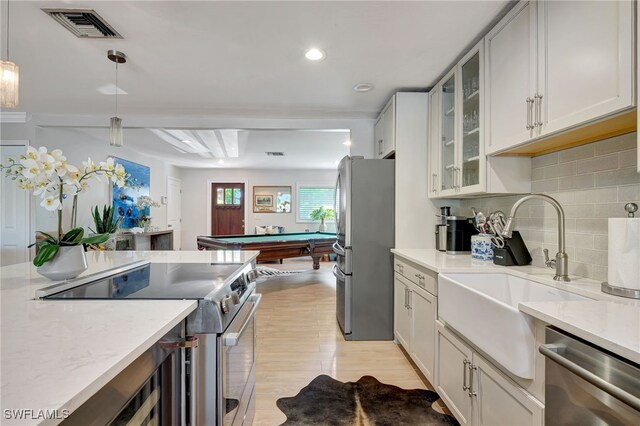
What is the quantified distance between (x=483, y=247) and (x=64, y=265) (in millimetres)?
2271

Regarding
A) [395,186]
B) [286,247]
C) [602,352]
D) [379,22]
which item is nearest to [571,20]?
[379,22]

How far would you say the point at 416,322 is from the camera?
2.36 meters

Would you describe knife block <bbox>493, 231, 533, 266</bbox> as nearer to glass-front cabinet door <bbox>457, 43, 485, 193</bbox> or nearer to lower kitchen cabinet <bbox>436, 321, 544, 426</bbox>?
glass-front cabinet door <bbox>457, 43, 485, 193</bbox>

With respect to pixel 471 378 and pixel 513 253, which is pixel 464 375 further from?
pixel 513 253

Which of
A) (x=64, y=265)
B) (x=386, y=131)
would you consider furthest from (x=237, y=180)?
(x=64, y=265)

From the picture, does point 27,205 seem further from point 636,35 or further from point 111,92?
point 636,35

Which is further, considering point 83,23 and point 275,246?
point 275,246

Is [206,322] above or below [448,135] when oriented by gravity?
below

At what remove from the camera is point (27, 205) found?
389 cm

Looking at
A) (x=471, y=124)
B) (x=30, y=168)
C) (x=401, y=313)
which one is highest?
(x=471, y=124)

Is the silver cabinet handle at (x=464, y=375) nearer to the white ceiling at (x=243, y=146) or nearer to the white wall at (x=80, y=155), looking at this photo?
the white ceiling at (x=243, y=146)

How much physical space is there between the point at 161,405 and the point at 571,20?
2131 millimetres

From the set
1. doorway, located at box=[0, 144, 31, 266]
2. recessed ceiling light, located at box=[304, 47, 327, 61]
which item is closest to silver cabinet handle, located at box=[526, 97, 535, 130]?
recessed ceiling light, located at box=[304, 47, 327, 61]

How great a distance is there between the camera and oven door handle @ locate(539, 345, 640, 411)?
0.72 meters
